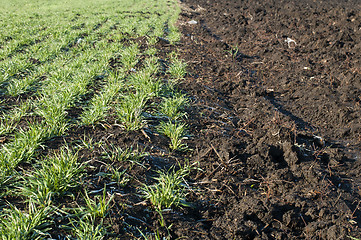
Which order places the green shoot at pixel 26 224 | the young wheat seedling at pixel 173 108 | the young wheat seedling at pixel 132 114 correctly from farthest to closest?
the young wheat seedling at pixel 173 108 < the young wheat seedling at pixel 132 114 < the green shoot at pixel 26 224

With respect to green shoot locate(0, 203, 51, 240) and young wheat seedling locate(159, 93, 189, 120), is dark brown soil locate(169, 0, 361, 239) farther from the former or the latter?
green shoot locate(0, 203, 51, 240)

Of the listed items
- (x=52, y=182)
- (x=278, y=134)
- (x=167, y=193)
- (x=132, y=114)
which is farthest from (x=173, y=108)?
(x=52, y=182)

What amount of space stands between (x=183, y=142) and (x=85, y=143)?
1300mm

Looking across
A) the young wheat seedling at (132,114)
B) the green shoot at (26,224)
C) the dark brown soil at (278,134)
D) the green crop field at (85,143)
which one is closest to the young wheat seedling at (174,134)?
the green crop field at (85,143)

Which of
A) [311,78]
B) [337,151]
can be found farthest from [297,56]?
[337,151]

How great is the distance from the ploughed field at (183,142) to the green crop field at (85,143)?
0.02 m

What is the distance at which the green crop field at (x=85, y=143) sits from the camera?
8.05 ft

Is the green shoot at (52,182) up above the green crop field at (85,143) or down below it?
above

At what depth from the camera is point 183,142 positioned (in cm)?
379

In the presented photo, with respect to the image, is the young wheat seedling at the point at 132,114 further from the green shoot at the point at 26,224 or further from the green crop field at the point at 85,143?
the green shoot at the point at 26,224

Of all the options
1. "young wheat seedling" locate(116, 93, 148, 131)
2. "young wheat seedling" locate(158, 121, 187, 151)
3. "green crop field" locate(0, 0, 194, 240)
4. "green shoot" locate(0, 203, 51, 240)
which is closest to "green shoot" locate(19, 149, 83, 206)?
"green crop field" locate(0, 0, 194, 240)

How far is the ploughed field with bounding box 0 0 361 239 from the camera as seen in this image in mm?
2547

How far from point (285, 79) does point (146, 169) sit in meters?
4.53

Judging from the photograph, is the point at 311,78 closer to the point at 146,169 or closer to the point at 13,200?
the point at 146,169
